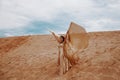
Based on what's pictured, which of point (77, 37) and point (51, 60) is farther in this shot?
point (51, 60)

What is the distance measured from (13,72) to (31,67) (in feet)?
3.44

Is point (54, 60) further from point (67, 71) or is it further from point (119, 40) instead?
point (119, 40)

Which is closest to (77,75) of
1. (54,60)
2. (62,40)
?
(62,40)

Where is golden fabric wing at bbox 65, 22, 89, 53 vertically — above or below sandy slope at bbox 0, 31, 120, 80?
above

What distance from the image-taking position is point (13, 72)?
575 inches

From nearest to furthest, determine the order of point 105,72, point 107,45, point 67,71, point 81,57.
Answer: point 105,72, point 67,71, point 81,57, point 107,45

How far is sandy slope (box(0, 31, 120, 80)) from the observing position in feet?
40.3

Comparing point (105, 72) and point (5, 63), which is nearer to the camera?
point (105, 72)

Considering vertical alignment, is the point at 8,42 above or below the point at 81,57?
below

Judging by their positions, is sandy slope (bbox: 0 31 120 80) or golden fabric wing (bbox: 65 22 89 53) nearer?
golden fabric wing (bbox: 65 22 89 53)

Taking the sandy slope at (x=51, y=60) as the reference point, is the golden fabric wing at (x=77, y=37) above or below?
above

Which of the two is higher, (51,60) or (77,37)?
(77,37)

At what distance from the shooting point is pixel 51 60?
15031 mm

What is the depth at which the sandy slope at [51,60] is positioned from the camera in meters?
12.3
